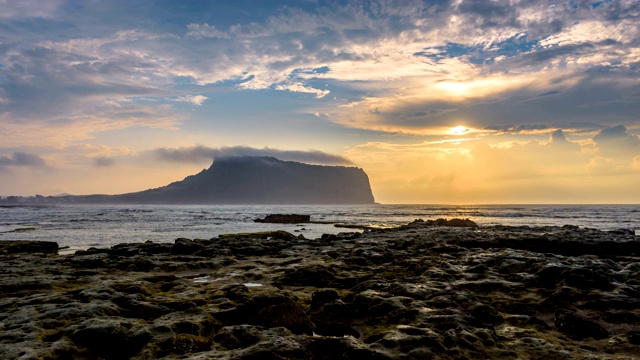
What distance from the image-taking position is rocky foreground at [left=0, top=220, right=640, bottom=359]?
7.20 metres

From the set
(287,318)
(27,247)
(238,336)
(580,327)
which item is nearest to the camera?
(238,336)

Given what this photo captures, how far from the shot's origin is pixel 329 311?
9.83 m

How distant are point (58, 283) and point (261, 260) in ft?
28.5

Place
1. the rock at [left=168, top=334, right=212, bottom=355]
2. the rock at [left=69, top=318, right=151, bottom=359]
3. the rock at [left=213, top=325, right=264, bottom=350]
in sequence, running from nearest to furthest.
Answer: the rock at [left=168, top=334, right=212, bottom=355]
the rock at [left=69, top=318, right=151, bottom=359]
the rock at [left=213, top=325, right=264, bottom=350]

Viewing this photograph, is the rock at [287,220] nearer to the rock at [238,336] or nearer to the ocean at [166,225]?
the ocean at [166,225]

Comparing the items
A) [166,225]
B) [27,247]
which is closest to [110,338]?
[27,247]

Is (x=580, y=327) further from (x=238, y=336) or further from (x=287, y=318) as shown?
(x=238, y=336)

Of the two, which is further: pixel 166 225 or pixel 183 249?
pixel 166 225

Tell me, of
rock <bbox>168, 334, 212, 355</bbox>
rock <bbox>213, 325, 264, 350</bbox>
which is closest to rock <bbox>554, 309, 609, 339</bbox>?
rock <bbox>213, 325, 264, 350</bbox>

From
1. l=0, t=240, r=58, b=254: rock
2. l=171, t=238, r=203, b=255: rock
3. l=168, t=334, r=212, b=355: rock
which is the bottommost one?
l=0, t=240, r=58, b=254: rock

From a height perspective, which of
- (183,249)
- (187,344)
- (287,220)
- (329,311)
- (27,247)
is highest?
(187,344)

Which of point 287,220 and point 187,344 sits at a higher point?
point 187,344

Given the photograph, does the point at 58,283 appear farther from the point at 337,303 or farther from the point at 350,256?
the point at 350,256

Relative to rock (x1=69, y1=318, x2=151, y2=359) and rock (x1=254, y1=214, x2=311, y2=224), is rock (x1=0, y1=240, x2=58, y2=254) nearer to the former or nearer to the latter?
rock (x1=69, y1=318, x2=151, y2=359)
